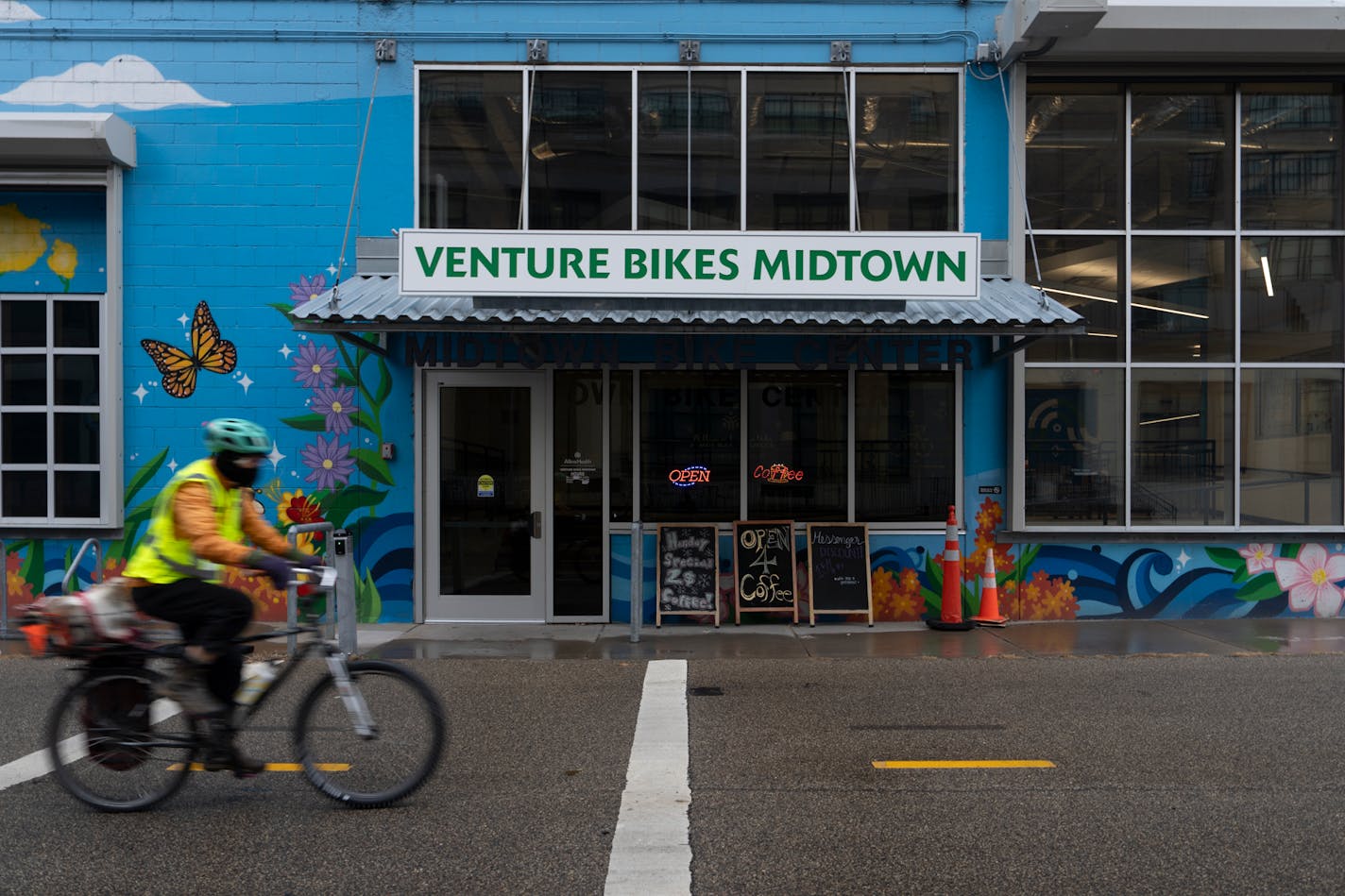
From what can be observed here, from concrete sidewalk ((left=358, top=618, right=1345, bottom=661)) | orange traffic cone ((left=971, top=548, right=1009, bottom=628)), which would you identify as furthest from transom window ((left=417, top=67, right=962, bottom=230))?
concrete sidewalk ((left=358, top=618, right=1345, bottom=661))

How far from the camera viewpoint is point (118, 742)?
16.9ft

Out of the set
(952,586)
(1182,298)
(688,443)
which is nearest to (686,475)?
(688,443)

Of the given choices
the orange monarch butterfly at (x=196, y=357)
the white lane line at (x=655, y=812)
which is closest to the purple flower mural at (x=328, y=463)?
the orange monarch butterfly at (x=196, y=357)

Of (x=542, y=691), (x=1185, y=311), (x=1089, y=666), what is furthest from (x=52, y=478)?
(x=1185, y=311)

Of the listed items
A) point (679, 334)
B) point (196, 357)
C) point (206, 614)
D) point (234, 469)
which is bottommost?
point (206, 614)

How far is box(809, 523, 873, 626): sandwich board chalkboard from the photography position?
437 inches

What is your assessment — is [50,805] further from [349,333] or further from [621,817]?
[349,333]

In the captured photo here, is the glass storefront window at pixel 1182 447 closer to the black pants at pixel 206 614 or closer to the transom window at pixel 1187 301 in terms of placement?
the transom window at pixel 1187 301

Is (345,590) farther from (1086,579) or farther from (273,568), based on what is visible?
(1086,579)

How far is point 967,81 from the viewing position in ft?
37.6

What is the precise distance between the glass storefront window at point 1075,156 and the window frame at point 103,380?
9.71m

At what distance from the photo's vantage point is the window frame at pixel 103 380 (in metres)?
11.1

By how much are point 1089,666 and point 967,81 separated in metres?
6.29

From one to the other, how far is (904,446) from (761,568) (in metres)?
2.04
